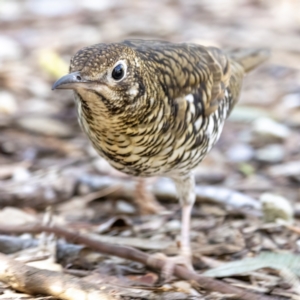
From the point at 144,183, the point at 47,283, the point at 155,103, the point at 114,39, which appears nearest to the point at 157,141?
the point at 155,103

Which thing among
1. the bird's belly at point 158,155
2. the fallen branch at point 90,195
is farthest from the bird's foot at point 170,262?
the fallen branch at point 90,195

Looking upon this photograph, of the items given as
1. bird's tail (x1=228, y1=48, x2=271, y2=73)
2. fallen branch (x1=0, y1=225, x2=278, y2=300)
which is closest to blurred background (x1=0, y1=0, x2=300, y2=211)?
fallen branch (x1=0, y1=225, x2=278, y2=300)

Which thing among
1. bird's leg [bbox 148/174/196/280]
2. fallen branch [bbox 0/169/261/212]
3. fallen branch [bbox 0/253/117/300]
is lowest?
fallen branch [bbox 0/253/117/300]

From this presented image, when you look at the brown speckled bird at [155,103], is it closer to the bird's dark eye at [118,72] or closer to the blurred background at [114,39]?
the bird's dark eye at [118,72]

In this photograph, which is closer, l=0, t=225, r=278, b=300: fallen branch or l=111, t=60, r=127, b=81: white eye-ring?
l=111, t=60, r=127, b=81: white eye-ring

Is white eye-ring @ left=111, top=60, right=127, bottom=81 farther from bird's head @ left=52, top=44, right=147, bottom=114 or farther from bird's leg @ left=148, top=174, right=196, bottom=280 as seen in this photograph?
bird's leg @ left=148, top=174, right=196, bottom=280

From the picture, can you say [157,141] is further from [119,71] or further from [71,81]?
[71,81]

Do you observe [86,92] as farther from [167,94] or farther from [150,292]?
[150,292]
